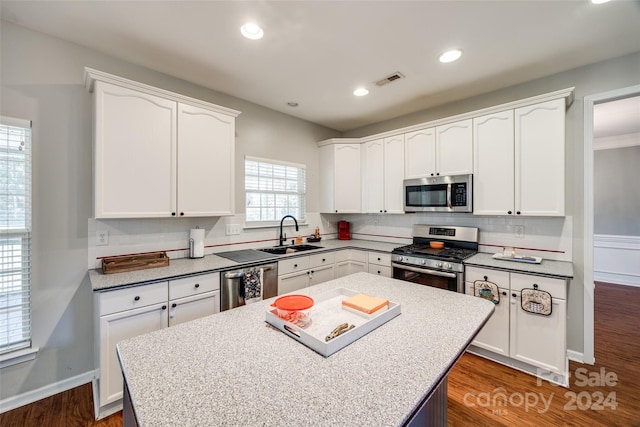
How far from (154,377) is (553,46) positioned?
129 inches

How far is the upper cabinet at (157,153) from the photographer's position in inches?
79.0

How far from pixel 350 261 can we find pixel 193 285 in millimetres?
2024

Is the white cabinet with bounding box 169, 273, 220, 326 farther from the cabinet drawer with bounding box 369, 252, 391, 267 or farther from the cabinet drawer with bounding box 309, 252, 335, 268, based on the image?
the cabinet drawer with bounding box 369, 252, 391, 267

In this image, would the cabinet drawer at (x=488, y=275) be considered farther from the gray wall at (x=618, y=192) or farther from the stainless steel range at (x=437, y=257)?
the gray wall at (x=618, y=192)

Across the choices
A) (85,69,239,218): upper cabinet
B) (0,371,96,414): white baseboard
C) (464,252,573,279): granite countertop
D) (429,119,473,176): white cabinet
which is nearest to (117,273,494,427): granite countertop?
(464,252,573,279): granite countertop

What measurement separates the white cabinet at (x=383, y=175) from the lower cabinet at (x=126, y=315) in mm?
2423

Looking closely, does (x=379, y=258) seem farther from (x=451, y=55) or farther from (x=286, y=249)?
(x=451, y=55)

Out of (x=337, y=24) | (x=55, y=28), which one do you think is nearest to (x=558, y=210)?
(x=337, y=24)

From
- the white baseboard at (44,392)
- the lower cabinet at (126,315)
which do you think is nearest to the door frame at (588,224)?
the lower cabinet at (126,315)

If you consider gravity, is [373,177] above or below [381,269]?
above

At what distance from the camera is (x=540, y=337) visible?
2209 mm

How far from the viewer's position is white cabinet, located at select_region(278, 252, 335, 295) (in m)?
2.81

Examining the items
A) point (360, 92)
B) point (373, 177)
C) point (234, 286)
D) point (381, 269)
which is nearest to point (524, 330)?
point (381, 269)

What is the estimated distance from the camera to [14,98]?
1.91 metres
